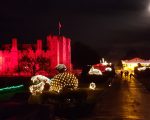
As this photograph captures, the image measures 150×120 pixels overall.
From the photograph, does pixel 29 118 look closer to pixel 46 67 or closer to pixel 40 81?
pixel 40 81

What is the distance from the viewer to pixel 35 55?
9675cm

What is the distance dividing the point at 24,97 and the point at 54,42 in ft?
271

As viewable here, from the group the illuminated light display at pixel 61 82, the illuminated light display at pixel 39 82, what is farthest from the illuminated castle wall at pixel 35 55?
the illuminated light display at pixel 61 82

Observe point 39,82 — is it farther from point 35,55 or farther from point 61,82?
point 35,55

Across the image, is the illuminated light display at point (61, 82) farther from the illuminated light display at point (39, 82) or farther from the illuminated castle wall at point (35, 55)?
the illuminated castle wall at point (35, 55)

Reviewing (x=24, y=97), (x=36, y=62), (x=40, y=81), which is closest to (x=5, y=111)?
(x=24, y=97)

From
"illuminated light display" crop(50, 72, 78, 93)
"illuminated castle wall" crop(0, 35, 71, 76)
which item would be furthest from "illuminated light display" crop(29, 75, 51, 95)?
"illuminated castle wall" crop(0, 35, 71, 76)

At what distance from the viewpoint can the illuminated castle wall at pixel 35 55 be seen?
93.3 m

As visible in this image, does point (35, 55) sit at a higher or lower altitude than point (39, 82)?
higher

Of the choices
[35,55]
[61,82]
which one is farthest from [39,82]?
[35,55]

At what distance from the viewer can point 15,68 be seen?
9619cm

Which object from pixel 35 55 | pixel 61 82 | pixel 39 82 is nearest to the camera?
pixel 61 82

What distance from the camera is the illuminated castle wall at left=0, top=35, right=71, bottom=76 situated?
93262 mm

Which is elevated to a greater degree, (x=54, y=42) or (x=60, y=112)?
(x=54, y=42)
